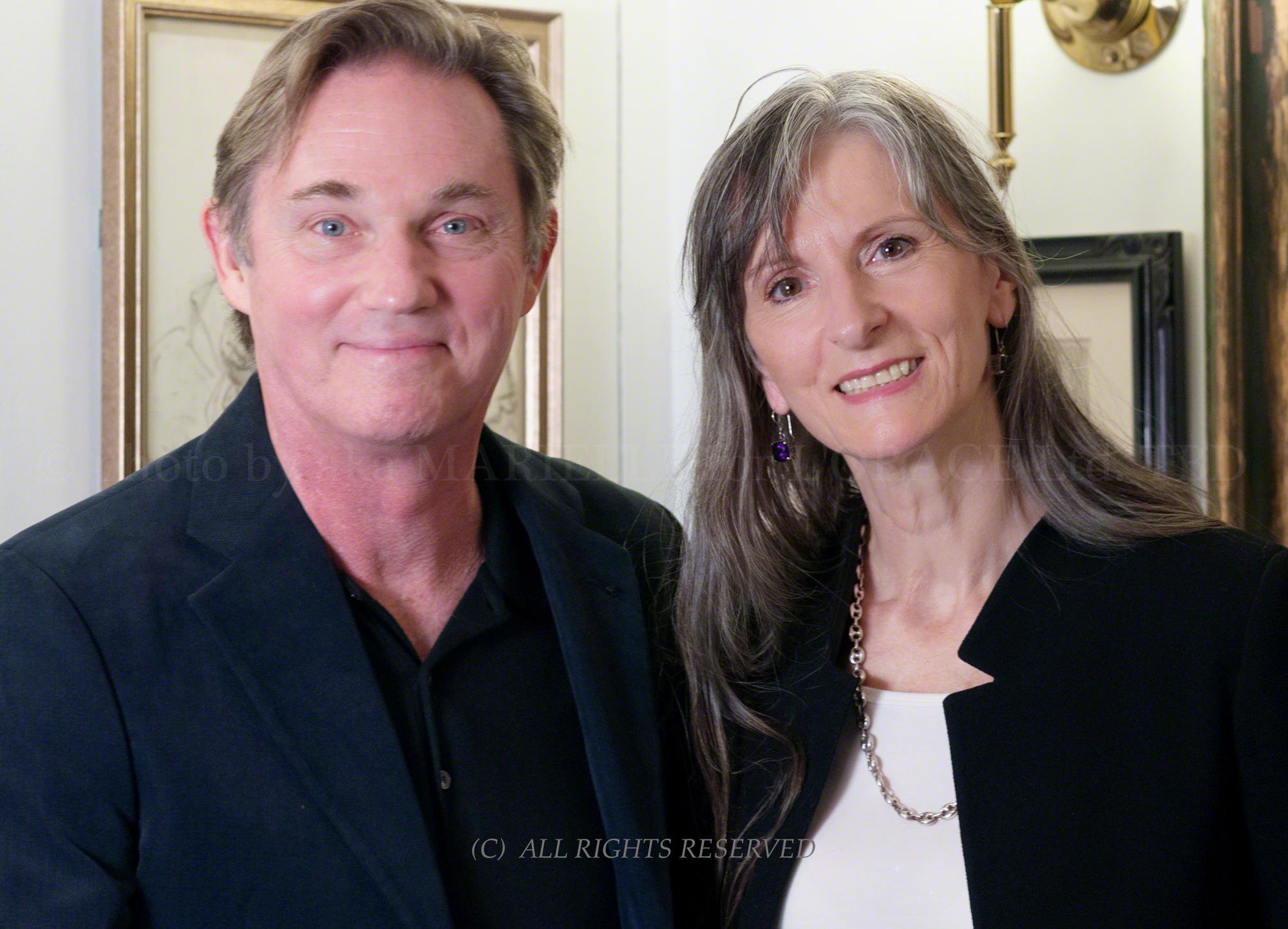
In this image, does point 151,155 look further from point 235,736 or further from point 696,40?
point 235,736

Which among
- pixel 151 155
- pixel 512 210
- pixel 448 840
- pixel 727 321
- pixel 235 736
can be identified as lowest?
pixel 448 840

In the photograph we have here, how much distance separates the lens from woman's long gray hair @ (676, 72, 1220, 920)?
64.9 inches

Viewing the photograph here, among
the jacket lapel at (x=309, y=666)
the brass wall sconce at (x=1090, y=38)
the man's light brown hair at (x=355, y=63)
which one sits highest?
the brass wall sconce at (x=1090, y=38)

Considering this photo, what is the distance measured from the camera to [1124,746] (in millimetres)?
1479

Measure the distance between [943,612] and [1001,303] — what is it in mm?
386

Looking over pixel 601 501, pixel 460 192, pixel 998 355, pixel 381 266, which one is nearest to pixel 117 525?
pixel 381 266

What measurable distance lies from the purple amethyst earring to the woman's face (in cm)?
22

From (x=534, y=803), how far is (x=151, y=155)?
1294 millimetres

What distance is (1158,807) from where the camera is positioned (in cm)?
144

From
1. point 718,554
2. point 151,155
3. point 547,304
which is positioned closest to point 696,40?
point 547,304

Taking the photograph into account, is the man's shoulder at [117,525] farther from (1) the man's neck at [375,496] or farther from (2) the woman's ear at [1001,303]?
(2) the woman's ear at [1001,303]

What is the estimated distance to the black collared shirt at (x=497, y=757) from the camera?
155 centimetres

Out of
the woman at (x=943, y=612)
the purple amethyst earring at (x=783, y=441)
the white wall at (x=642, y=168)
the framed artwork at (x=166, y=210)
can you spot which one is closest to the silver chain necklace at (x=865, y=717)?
the woman at (x=943, y=612)

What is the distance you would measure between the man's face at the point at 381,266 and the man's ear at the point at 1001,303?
59cm
